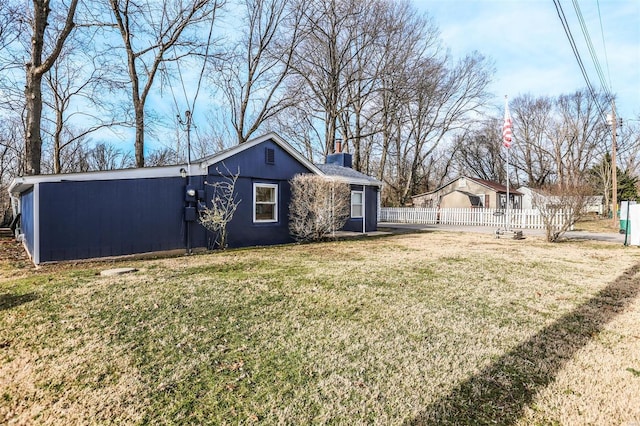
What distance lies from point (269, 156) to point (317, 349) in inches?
319

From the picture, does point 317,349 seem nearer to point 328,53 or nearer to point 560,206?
point 560,206

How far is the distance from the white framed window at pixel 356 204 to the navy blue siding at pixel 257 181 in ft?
11.2

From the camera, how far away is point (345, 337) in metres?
3.21

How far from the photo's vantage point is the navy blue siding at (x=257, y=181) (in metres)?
9.53

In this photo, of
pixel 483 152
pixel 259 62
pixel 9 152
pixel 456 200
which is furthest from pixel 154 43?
pixel 483 152

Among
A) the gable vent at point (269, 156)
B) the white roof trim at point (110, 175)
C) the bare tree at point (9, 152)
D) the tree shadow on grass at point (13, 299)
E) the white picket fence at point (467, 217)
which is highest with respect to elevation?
the bare tree at point (9, 152)

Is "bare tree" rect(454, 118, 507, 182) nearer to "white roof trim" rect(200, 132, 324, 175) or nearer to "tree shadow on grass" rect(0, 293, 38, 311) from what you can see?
"white roof trim" rect(200, 132, 324, 175)

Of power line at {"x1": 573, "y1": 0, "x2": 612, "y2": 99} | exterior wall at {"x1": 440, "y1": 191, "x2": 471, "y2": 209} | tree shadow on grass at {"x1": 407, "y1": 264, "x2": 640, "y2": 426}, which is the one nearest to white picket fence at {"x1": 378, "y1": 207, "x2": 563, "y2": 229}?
exterior wall at {"x1": 440, "y1": 191, "x2": 471, "y2": 209}

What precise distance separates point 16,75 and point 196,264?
42.0ft

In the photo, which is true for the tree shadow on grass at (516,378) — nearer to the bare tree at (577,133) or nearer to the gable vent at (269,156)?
the gable vent at (269,156)

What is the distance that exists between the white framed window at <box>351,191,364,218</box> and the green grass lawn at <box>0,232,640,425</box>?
27.0 ft

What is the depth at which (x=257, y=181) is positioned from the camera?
10.1 metres

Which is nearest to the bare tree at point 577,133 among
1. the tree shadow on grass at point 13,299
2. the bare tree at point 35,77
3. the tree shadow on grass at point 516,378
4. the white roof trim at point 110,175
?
the tree shadow on grass at point 516,378

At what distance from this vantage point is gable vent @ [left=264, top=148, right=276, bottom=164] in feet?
33.7
